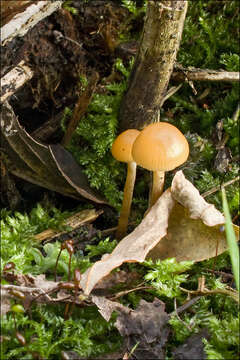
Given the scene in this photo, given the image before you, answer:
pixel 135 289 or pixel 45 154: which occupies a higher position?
pixel 45 154

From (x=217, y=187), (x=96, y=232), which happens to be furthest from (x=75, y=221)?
(x=217, y=187)

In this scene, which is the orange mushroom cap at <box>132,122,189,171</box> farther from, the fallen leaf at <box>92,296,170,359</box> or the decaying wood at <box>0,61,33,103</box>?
the decaying wood at <box>0,61,33,103</box>

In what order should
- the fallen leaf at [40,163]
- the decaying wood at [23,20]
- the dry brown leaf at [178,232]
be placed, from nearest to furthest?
the dry brown leaf at [178,232]
the decaying wood at [23,20]
the fallen leaf at [40,163]

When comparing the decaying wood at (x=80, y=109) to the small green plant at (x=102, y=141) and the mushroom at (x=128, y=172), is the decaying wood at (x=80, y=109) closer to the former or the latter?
the small green plant at (x=102, y=141)

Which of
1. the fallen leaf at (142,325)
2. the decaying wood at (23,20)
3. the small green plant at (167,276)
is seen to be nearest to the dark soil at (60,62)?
the decaying wood at (23,20)

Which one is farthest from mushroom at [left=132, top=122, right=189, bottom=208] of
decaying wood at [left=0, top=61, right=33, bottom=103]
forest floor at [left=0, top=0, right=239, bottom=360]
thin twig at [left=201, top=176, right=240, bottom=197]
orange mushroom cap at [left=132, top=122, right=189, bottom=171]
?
decaying wood at [left=0, top=61, right=33, bottom=103]

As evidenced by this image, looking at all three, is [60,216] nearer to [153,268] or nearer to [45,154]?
[45,154]

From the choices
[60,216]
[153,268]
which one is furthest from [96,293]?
[60,216]
